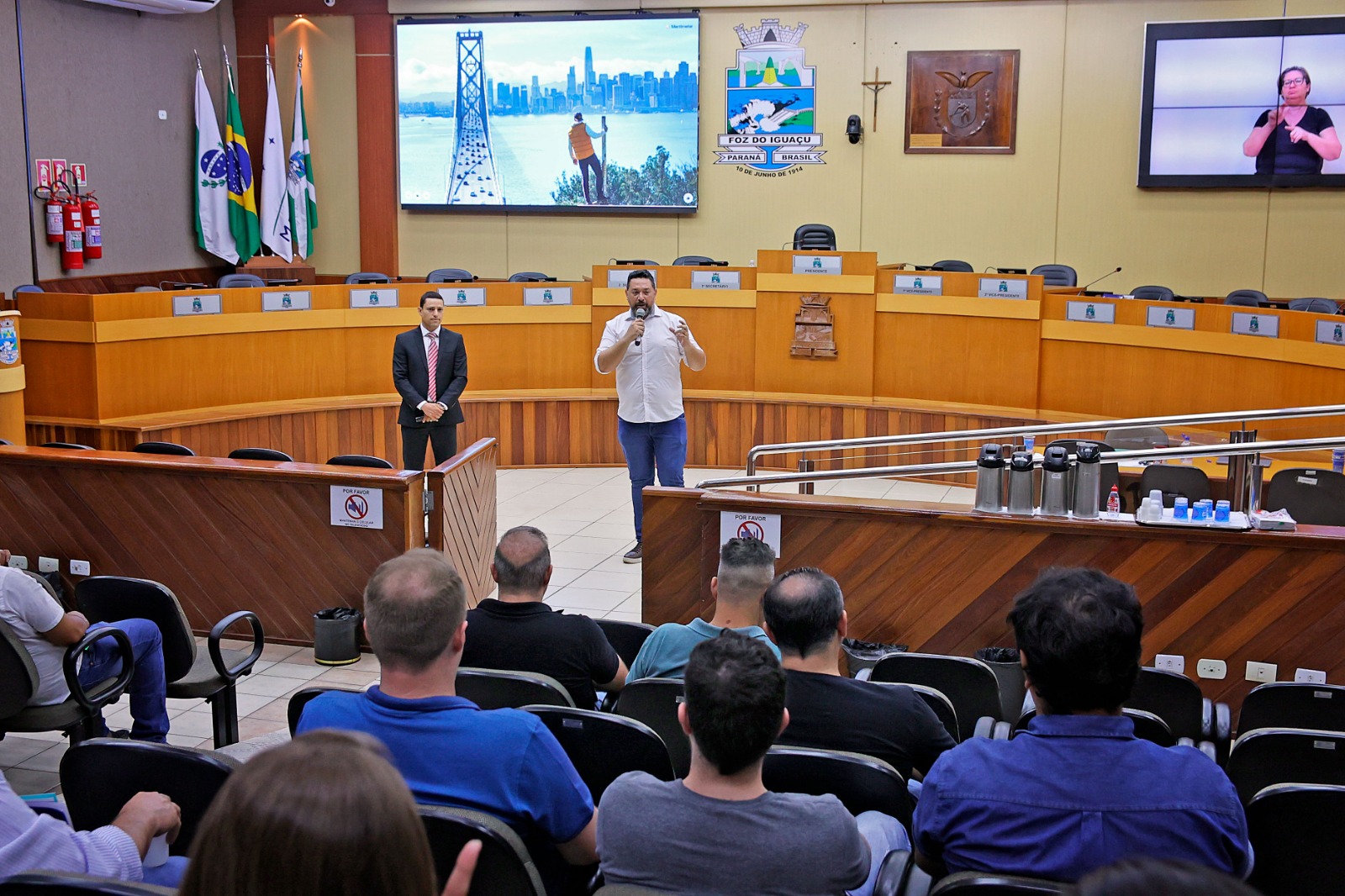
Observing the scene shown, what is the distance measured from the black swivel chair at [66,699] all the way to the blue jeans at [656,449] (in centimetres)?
359

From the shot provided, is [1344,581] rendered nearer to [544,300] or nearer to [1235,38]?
[544,300]

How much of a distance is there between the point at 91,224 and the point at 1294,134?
11.4m

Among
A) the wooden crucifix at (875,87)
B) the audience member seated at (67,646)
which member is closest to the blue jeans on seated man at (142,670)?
the audience member seated at (67,646)

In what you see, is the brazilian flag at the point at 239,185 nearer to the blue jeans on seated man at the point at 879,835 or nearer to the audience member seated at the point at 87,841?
the audience member seated at the point at 87,841

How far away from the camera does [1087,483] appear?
4.69 metres

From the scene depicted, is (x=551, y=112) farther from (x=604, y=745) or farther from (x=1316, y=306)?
Result: (x=604, y=745)

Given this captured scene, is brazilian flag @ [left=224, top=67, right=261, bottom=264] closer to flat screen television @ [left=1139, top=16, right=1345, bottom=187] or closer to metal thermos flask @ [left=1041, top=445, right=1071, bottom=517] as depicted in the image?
flat screen television @ [left=1139, top=16, right=1345, bottom=187]

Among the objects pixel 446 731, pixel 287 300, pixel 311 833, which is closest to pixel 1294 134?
pixel 287 300

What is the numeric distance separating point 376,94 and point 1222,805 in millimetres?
13482

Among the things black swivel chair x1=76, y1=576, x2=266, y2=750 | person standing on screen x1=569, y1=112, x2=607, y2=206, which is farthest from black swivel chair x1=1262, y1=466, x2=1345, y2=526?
person standing on screen x1=569, y1=112, x2=607, y2=206

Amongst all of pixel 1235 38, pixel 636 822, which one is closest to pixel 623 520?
pixel 636 822

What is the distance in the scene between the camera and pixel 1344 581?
14.3 feet

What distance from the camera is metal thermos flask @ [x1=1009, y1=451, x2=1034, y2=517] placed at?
4.75 metres

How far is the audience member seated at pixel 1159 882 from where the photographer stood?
100 centimetres
